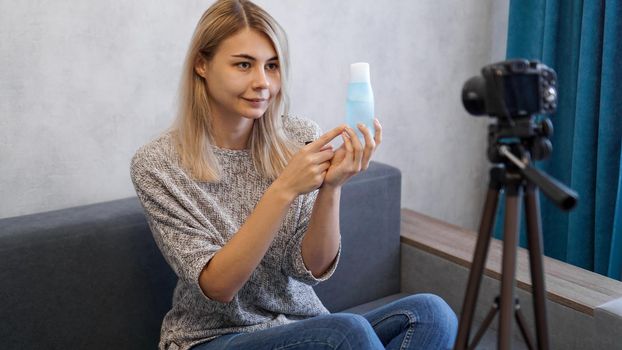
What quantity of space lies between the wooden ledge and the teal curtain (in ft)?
1.06

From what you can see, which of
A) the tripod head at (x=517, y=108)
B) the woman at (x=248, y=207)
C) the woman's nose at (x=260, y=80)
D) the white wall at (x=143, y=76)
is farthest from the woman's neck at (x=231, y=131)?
the tripod head at (x=517, y=108)

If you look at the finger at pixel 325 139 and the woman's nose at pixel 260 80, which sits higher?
the woman's nose at pixel 260 80

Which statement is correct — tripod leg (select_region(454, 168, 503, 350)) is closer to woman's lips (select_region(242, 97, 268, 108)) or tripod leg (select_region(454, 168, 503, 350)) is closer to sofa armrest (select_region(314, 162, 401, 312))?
woman's lips (select_region(242, 97, 268, 108))

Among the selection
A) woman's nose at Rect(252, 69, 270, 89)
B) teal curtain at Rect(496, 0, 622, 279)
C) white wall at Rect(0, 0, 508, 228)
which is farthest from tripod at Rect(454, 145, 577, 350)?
teal curtain at Rect(496, 0, 622, 279)

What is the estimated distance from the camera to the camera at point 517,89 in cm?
85

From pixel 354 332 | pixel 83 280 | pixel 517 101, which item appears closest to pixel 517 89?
pixel 517 101

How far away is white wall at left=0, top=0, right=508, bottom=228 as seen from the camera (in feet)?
5.15

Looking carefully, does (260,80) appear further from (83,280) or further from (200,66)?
(83,280)

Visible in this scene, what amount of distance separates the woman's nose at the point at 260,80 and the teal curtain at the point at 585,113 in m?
1.21

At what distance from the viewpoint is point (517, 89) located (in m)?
0.85

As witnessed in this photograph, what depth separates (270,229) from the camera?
124 centimetres

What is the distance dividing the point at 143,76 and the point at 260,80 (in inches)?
20.3

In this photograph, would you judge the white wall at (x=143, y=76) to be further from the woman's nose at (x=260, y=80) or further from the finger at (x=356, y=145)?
the finger at (x=356, y=145)

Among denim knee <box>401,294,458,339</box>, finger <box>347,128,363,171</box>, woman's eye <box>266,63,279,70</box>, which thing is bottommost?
denim knee <box>401,294,458,339</box>
